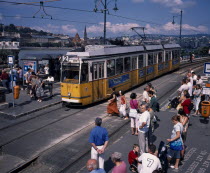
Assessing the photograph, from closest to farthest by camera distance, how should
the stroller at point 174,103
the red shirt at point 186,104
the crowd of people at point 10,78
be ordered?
the red shirt at point 186,104, the stroller at point 174,103, the crowd of people at point 10,78

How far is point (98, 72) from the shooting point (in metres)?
14.6

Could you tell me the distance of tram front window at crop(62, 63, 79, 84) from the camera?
13660 millimetres

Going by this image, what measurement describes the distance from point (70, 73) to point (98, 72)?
1.66 metres

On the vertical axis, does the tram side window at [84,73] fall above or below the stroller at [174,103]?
above

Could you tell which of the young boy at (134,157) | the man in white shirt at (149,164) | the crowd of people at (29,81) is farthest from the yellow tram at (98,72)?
the man in white shirt at (149,164)

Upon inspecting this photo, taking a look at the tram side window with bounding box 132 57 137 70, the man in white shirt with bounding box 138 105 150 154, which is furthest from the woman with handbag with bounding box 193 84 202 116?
the tram side window with bounding box 132 57 137 70

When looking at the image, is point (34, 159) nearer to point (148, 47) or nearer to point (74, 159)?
point (74, 159)

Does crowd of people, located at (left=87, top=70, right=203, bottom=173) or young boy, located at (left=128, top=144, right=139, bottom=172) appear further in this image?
young boy, located at (left=128, top=144, right=139, bottom=172)

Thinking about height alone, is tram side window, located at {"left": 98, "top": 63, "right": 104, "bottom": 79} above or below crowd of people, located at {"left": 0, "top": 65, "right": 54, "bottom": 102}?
above

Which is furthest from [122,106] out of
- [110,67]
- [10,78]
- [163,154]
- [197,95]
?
[10,78]

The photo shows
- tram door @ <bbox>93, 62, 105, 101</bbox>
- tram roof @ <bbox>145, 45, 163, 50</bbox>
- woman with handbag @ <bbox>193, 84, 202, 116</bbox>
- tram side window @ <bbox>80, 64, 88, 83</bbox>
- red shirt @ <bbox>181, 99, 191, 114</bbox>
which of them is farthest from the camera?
tram roof @ <bbox>145, 45, 163, 50</bbox>

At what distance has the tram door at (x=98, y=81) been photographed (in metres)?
14.3

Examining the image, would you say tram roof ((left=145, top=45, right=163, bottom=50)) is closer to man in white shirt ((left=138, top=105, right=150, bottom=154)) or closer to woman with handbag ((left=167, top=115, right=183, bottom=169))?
man in white shirt ((left=138, top=105, right=150, bottom=154))

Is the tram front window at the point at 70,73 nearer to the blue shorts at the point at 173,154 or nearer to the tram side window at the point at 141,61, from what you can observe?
the blue shorts at the point at 173,154
